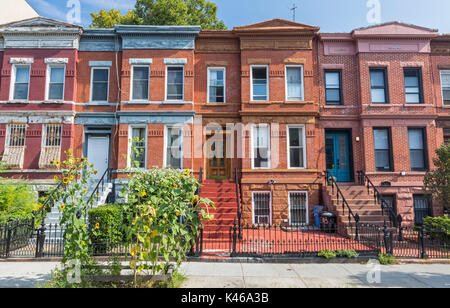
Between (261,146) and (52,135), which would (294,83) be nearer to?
(261,146)

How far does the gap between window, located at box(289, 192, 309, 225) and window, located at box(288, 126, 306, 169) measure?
149cm

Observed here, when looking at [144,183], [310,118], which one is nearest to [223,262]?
[144,183]

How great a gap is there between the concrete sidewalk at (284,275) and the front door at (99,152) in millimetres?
6835

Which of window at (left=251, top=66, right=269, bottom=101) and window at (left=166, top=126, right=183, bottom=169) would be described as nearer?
window at (left=166, top=126, right=183, bottom=169)

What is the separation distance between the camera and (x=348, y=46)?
15109 millimetres

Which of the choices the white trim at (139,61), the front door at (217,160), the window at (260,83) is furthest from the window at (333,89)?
the white trim at (139,61)

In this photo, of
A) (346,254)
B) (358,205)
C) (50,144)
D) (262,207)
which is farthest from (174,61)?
(346,254)

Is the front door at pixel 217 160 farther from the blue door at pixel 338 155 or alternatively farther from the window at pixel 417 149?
the window at pixel 417 149

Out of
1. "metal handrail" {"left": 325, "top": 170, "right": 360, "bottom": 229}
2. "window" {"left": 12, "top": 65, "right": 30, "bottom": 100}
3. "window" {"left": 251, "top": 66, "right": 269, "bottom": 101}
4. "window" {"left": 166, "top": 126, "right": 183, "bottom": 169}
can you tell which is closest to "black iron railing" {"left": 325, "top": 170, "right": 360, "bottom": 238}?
"metal handrail" {"left": 325, "top": 170, "right": 360, "bottom": 229}

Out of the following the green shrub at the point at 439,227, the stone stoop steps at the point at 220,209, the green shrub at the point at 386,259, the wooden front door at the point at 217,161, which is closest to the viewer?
the green shrub at the point at 386,259

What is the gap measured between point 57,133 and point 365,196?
51.5ft

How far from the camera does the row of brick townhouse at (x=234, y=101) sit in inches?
563

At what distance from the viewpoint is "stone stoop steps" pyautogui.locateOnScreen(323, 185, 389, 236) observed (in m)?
11.6

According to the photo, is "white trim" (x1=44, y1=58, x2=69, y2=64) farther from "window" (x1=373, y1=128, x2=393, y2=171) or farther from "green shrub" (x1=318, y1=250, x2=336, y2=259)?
"window" (x1=373, y1=128, x2=393, y2=171)
